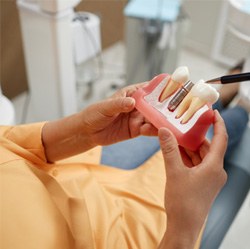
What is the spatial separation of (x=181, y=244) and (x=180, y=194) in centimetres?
10

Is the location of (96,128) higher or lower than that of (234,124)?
higher

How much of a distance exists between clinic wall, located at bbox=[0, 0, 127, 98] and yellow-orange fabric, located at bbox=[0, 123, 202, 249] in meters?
1.03

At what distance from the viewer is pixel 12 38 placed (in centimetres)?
185

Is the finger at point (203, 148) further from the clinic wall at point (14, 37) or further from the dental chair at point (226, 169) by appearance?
the clinic wall at point (14, 37)

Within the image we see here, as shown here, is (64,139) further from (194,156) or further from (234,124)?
(234,124)

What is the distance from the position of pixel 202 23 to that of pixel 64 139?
1.89 meters

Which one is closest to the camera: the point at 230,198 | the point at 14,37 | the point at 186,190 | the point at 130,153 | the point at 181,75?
the point at 186,190

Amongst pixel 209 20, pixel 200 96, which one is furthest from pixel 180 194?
pixel 209 20

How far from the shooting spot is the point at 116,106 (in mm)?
781

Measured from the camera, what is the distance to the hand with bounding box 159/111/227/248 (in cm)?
64

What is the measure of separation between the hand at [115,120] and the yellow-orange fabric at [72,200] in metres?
0.15

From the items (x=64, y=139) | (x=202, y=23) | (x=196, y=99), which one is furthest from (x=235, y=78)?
(x=202, y=23)

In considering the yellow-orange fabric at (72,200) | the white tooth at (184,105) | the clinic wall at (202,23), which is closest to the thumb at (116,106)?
the white tooth at (184,105)

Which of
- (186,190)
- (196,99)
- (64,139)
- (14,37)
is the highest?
(196,99)
